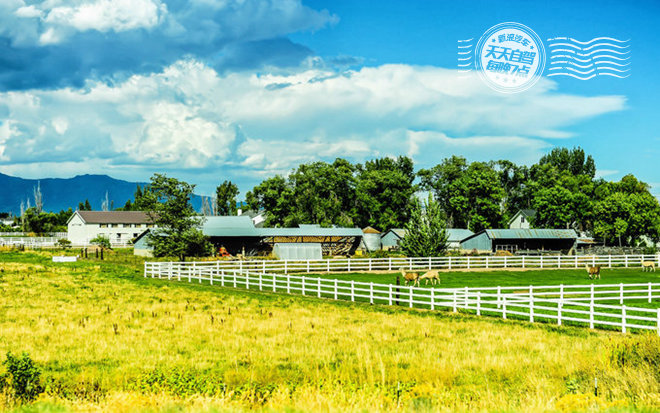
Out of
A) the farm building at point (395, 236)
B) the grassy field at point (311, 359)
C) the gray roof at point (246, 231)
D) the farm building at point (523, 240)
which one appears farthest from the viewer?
the farm building at point (395, 236)

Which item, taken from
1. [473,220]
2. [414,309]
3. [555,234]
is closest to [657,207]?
[555,234]

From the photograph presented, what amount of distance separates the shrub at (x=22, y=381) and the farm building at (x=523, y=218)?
9434 centimetres

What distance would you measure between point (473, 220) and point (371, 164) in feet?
89.3

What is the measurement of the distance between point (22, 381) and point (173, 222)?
42.6 m

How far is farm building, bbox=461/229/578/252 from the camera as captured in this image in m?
75.1

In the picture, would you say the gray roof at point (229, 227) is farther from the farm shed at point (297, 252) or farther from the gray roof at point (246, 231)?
the farm shed at point (297, 252)

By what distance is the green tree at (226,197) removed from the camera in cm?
13862

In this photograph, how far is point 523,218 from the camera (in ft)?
342

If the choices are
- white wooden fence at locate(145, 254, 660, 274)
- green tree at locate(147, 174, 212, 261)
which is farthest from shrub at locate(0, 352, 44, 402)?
green tree at locate(147, 174, 212, 261)

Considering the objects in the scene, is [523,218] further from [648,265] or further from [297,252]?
[648,265]

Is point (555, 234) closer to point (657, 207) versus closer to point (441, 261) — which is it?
point (657, 207)

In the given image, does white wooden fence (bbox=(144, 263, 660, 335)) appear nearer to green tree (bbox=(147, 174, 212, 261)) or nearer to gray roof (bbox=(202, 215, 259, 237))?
green tree (bbox=(147, 174, 212, 261))

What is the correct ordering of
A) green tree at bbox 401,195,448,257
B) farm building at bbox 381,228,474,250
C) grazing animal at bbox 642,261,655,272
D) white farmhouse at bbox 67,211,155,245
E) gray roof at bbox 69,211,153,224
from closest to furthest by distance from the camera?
grazing animal at bbox 642,261,655,272, green tree at bbox 401,195,448,257, farm building at bbox 381,228,474,250, white farmhouse at bbox 67,211,155,245, gray roof at bbox 69,211,153,224

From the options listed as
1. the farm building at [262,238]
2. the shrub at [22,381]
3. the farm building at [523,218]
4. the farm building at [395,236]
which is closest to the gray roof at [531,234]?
the farm building at [395,236]
